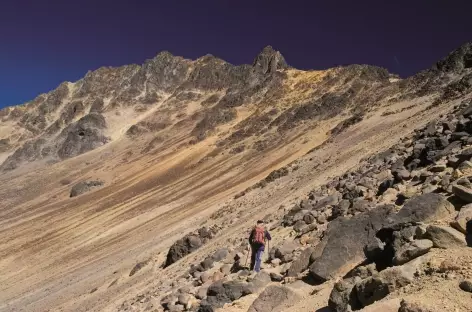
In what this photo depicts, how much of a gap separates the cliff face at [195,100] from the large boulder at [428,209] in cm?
3060

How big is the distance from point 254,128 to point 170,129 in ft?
107

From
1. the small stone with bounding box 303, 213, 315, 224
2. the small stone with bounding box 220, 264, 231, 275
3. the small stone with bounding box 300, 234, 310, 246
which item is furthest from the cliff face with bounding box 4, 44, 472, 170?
the small stone with bounding box 220, 264, 231, 275

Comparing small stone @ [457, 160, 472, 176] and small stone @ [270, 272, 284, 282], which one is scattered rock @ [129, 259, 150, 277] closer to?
small stone @ [270, 272, 284, 282]

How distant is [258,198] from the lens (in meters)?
27.4

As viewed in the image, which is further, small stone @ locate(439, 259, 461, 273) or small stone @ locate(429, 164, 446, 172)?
small stone @ locate(429, 164, 446, 172)

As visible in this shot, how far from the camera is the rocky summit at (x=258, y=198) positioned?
866 centimetres

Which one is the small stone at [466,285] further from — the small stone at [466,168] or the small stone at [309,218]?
the small stone at [309,218]

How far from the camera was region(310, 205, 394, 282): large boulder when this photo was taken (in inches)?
385

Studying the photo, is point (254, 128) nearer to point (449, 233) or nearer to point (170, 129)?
point (170, 129)

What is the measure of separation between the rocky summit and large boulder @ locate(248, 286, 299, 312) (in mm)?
30

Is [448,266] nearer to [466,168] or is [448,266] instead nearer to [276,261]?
[466,168]

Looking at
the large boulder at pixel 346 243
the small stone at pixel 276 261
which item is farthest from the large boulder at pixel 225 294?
the large boulder at pixel 346 243

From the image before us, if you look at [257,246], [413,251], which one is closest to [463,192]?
[413,251]

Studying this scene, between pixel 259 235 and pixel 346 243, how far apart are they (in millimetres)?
3305
